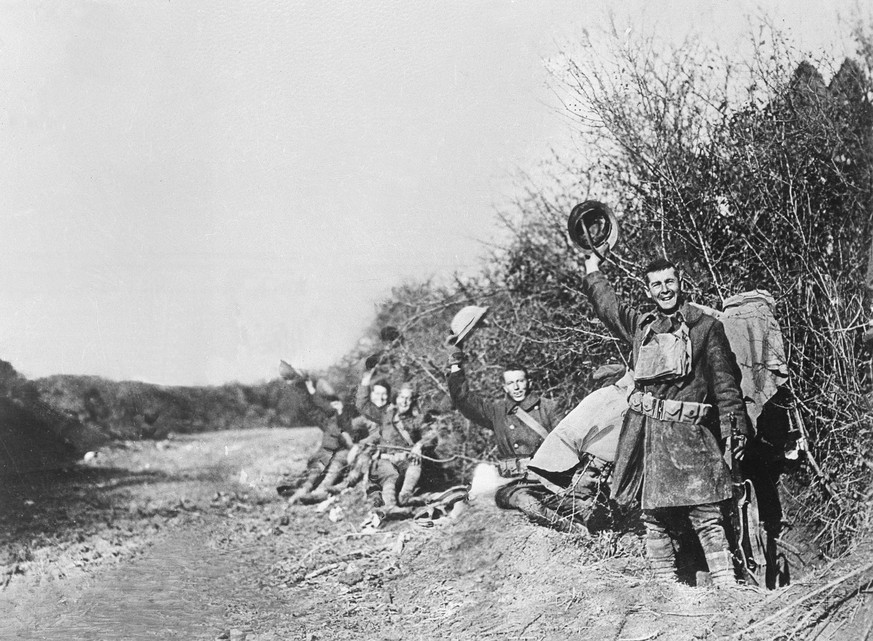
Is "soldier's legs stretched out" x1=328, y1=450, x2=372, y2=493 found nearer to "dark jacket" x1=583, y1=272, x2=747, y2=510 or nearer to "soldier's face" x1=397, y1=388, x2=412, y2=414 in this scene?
"soldier's face" x1=397, y1=388, x2=412, y2=414

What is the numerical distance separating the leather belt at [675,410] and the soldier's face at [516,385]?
1.46 metres

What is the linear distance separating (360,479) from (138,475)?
99.6 inches

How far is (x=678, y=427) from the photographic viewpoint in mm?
4023

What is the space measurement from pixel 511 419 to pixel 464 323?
117 centimetres

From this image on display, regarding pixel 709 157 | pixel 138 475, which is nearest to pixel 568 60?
pixel 709 157

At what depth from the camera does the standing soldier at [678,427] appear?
13.0ft

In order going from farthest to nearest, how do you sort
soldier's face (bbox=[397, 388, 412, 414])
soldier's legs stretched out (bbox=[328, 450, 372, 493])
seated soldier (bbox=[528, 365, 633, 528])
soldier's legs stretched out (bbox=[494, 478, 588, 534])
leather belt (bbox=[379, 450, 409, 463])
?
1. soldier's legs stretched out (bbox=[328, 450, 372, 493])
2. soldier's face (bbox=[397, 388, 412, 414])
3. leather belt (bbox=[379, 450, 409, 463])
4. soldier's legs stretched out (bbox=[494, 478, 588, 534])
5. seated soldier (bbox=[528, 365, 633, 528])

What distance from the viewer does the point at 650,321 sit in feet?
13.9

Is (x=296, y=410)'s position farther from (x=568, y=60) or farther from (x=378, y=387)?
(x=568, y=60)

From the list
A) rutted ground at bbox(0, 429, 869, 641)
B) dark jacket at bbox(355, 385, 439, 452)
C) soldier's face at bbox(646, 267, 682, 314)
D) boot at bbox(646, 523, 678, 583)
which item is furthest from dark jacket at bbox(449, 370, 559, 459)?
soldier's face at bbox(646, 267, 682, 314)

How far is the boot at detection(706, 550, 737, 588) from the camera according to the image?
13.0ft

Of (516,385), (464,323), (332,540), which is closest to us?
(516,385)

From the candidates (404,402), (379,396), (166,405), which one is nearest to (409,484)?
(404,402)

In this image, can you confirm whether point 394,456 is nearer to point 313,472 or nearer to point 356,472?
point 356,472
